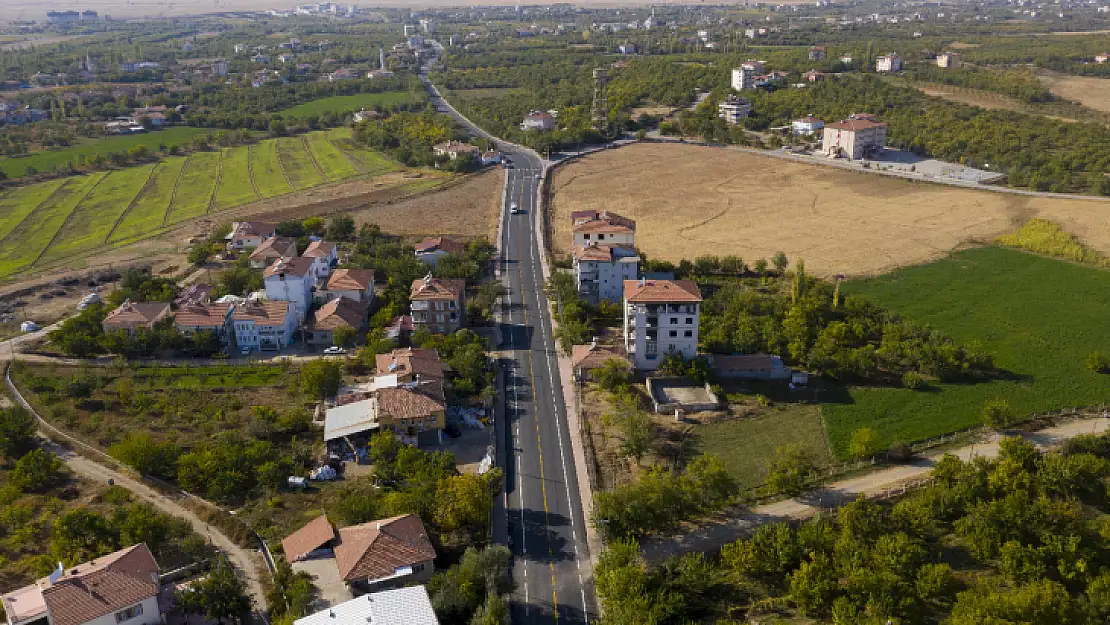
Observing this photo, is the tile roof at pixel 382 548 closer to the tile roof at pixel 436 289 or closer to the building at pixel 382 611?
the building at pixel 382 611

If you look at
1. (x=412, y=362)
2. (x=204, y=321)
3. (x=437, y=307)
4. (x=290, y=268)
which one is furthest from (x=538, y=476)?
(x=204, y=321)

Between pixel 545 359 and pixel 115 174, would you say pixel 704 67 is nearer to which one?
pixel 115 174

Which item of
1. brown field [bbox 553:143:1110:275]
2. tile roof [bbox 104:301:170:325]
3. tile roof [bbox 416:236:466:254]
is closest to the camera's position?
tile roof [bbox 104:301:170:325]

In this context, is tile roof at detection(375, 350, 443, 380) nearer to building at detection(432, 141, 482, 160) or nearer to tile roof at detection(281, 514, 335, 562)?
tile roof at detection(281, 514, 335, 562)

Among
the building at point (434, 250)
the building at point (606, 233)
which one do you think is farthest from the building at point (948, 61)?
the building at point (434, 250)

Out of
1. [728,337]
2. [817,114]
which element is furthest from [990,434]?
[817,114]

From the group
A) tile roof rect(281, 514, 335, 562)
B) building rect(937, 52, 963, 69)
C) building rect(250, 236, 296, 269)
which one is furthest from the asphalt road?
building rect(937, 52, 963, 69)
